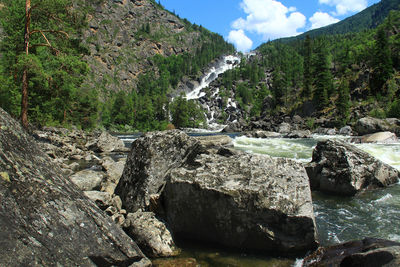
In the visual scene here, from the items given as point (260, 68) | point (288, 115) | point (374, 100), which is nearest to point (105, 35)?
point (260, 68)

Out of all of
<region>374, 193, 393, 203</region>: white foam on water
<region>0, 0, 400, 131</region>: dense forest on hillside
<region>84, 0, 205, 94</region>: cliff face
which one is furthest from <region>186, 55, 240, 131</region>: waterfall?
<region>374, 193, 393, 203</region>: white foam on water

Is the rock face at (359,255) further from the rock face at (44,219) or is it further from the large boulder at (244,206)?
the rock face at (44,219)

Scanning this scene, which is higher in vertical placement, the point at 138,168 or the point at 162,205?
the point at 138,168

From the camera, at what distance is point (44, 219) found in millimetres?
2654

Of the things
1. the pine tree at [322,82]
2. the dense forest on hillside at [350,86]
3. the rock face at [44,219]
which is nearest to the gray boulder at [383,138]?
the dense forest on hillside at [350,86]

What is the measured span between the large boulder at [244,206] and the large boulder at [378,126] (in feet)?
104

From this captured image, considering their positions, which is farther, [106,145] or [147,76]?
[147,76]

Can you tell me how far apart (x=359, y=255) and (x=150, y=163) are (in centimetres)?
477

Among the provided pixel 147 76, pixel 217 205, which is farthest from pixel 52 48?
pixel 147 76

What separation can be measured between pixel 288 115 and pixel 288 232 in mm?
69323

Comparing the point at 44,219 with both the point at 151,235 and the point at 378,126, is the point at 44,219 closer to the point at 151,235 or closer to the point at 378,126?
the point at 151,235

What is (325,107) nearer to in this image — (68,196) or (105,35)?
(68,196)

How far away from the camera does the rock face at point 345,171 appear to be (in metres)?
8.78

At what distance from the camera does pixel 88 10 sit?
17.0m
